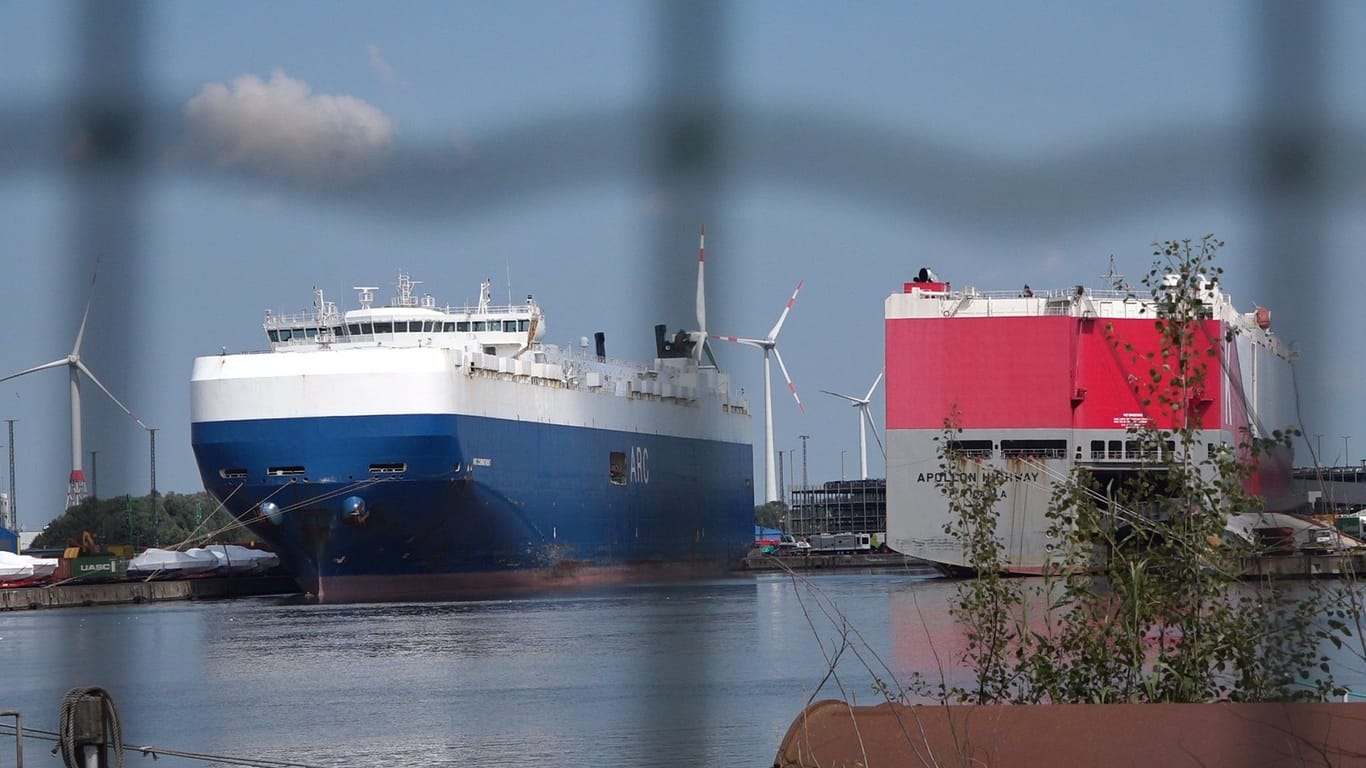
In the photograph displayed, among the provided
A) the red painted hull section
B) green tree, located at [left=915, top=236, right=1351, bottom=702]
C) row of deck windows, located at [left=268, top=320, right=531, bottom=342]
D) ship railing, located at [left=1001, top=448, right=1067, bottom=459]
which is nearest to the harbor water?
green tree, located at [left=915, top=236, right=1351, bottom=702]

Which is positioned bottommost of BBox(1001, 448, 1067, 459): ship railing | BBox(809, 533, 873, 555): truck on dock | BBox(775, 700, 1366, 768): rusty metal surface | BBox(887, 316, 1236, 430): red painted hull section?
BBox(809, 533, 873, 555): truck on dock

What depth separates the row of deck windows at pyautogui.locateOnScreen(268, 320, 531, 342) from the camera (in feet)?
158

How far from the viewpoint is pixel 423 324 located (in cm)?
4847

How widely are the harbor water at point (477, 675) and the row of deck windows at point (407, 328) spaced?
11.6 m

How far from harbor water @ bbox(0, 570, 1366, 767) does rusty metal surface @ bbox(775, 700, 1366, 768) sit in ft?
3.99

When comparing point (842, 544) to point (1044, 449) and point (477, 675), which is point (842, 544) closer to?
point (1044, 449)

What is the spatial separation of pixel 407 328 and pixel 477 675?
26.5m

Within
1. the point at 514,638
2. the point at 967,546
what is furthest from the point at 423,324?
the point at 967,546

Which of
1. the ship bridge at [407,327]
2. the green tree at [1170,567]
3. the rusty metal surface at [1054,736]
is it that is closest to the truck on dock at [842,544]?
the ship bridge at [407,327]

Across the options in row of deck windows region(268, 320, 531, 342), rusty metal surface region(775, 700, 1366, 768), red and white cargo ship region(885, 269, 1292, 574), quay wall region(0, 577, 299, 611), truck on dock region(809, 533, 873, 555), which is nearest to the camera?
rusty metal surface region(775, 700, 1366, 768)

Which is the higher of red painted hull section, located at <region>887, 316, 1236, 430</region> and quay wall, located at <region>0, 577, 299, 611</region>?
red painted hull section, located at <region>887, 316, 1236, 430</region>

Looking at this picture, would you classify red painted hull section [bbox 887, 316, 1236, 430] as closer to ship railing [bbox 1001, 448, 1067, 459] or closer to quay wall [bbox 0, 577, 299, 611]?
ship railing [bbox 1001, 448, 1067, 459]

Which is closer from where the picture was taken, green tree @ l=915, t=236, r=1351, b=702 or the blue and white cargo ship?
green tree @ l=915, t=236, r=1351, b=702

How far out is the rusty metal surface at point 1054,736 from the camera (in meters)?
Answer: 6.36
